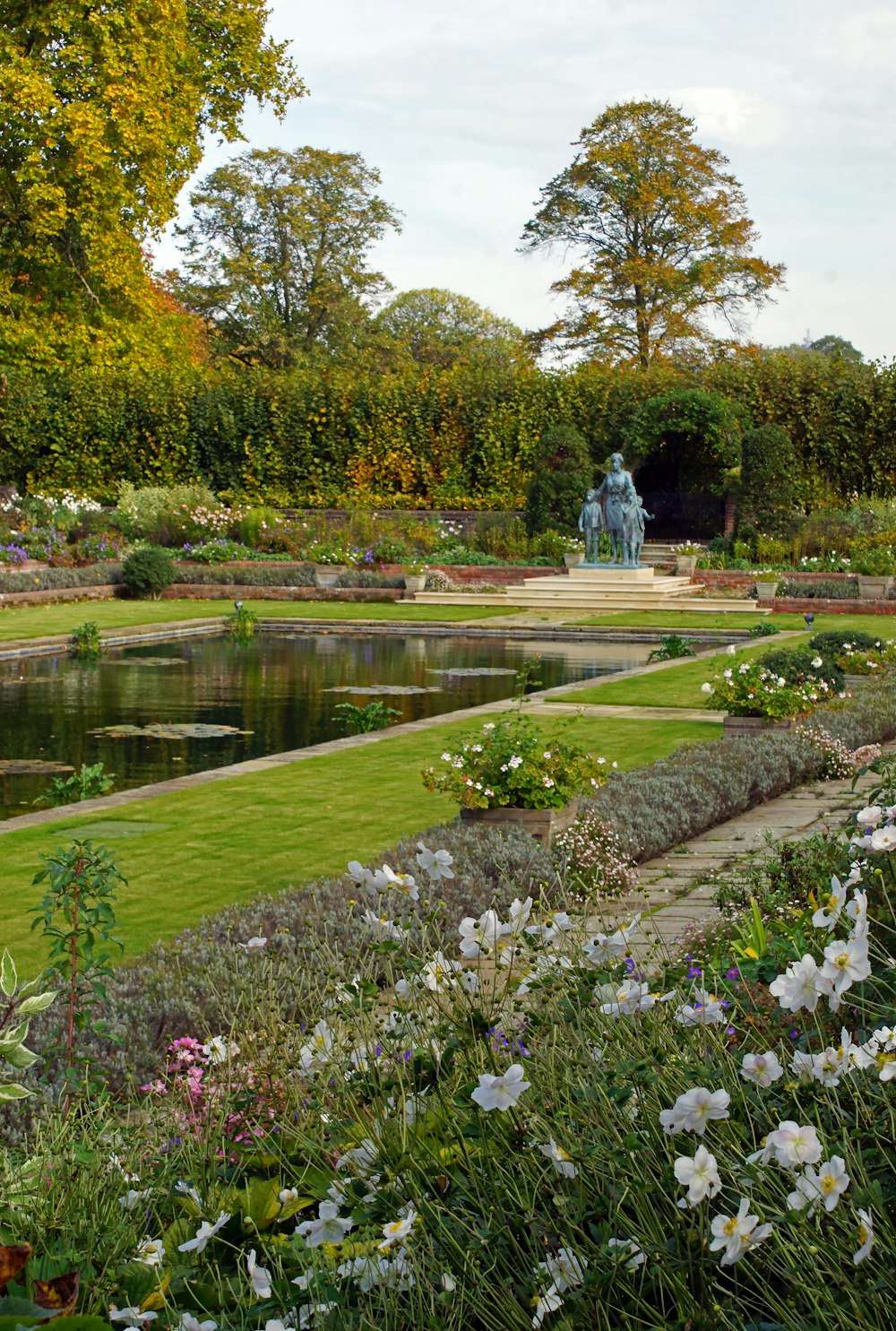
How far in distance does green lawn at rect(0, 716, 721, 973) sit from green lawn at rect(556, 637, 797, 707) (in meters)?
2.08

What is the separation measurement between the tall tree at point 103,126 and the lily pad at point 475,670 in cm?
1889

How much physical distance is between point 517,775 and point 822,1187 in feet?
16.5

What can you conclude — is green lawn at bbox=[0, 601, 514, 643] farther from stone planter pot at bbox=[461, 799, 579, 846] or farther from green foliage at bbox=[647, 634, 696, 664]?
stone planter pot at bbox=[461, 799, 579, 846]

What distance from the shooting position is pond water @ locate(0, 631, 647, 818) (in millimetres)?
10531

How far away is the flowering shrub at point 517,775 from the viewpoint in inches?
270

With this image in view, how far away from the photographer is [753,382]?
94.9 feet

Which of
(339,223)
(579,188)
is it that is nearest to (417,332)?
(339,223)

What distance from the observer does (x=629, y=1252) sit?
6.52ft

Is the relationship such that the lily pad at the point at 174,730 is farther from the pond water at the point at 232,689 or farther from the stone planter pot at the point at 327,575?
the stone planter pot at the point at 327,575

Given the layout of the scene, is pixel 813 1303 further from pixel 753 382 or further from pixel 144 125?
pixel 144 125

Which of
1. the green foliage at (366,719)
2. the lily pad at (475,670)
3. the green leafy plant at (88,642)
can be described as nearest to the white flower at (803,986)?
the green foliage at (366,719)

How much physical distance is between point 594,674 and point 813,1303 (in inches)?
531

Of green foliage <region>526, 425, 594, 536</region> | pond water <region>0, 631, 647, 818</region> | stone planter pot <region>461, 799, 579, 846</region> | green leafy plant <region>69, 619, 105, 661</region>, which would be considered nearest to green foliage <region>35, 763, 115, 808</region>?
pond water <region>0, 631, 647, 818</region>

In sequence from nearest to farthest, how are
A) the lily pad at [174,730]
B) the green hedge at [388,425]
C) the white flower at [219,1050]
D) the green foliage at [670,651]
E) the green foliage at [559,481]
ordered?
the white flower at [219,1050]
the lily pad at [174,730]
the green foliage at [670,651]
the green foliage at [559,481]
the green hedge at [388,425]
